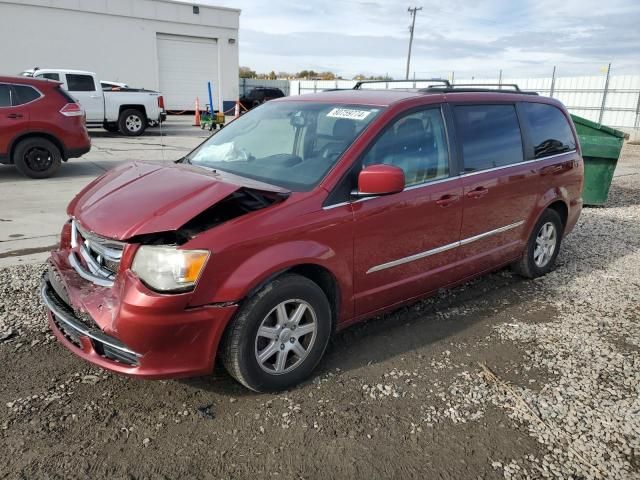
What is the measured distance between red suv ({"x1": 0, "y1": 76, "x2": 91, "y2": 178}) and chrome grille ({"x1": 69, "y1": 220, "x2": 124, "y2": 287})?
7197mm

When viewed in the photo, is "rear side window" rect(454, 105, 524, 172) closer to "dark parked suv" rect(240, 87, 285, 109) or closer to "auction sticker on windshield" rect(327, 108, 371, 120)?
"auction sticker on windshield" rect(327, 108, 371, 120)

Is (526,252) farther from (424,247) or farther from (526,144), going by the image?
(424,247)

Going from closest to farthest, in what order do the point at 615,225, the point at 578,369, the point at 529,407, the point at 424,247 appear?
the point at 529,407 < the point at 578,369 < the point at 424,247 < the point at 615,225

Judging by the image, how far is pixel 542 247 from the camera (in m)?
5.06

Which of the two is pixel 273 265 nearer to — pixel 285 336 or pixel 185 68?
pixel 285 336

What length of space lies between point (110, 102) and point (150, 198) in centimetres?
1532

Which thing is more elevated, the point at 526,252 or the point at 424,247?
the point at 424,247

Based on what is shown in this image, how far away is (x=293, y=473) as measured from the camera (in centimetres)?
241

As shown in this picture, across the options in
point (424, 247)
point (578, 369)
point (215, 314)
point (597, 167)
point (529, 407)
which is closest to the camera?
point (215, 314)

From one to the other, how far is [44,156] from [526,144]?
851 cm

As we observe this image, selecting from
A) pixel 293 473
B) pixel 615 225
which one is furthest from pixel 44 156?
pixel 615 225

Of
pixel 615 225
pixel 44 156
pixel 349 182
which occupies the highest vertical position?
pixel 349 182

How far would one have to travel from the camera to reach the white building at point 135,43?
76.4ft

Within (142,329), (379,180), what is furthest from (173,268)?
(379,180)
